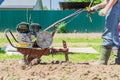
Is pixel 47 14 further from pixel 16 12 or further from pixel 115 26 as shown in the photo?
pixel 115 26

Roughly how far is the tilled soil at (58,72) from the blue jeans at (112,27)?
504 mm

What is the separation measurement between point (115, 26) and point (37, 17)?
79.6ft

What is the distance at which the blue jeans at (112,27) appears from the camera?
721cm

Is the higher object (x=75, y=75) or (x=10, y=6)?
(x=10, y=6)

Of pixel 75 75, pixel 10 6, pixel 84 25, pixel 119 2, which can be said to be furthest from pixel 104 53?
pixel 10 6

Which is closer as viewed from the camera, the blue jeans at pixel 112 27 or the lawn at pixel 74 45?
the blue jeans at pixel 112 27

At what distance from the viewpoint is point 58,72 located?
633 centimetres

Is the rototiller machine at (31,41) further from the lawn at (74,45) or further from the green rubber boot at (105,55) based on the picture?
the lawn at (74,45)

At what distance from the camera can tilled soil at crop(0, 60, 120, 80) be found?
5.86m

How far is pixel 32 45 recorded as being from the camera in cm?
712

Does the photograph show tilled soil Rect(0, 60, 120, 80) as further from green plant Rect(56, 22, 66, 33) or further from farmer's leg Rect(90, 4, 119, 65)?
green plant Rect(56, 22, 66, 33)

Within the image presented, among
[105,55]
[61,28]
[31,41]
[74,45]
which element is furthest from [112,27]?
[61,28]

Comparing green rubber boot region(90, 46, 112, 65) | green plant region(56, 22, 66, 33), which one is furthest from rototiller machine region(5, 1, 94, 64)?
green plant region(56, 22, 66, 33)

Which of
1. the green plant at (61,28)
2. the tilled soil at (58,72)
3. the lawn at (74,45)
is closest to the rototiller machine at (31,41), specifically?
the tilled soil at (58,72)
